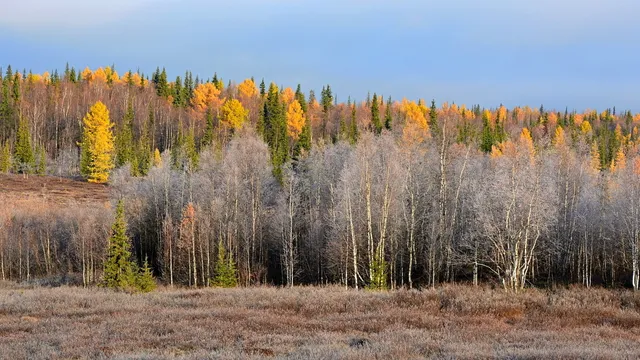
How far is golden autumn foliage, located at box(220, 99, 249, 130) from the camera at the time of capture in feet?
342

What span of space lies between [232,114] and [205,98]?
1999cm

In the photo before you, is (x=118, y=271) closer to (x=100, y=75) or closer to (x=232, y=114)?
(x=232, y=114)

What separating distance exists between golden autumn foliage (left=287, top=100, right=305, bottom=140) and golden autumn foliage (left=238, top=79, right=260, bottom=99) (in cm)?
2250

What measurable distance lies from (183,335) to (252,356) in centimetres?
420

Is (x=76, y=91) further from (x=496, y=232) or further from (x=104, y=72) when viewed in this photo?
(x=496, y=232)

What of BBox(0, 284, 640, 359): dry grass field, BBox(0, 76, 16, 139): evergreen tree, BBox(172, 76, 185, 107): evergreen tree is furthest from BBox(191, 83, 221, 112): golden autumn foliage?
BBox(0, 284, 640, 359): dry grass field

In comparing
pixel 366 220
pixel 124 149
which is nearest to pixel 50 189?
pixel 124 149

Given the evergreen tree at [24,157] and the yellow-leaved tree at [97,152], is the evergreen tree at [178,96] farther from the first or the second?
the evergreen tree at [24,157]

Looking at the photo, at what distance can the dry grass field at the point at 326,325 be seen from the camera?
12938mm

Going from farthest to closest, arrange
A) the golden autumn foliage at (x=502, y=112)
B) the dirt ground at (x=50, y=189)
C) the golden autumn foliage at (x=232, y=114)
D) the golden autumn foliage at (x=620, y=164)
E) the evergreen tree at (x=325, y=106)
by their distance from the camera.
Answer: the golden autumn foliage at (x=502, y=112) → the evergreen tree at (x=325, y=106) → the golden autumn foliage at (x=232, y=114) → the dirt ground at (x=50, y=189) → the golden autumn foliage at (x=620, y=164)

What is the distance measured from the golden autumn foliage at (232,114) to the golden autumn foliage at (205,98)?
42.5 feet

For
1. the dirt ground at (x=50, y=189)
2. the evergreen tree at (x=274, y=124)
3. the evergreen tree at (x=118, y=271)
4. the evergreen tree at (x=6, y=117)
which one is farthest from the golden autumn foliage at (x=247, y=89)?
the evergreen tree at (x=118, y=271)

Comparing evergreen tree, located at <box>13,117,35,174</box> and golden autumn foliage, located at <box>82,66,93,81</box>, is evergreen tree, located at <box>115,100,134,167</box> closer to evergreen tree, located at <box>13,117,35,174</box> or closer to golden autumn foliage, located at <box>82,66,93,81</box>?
evergreen tree, located at <box>13,117,35,174</box>

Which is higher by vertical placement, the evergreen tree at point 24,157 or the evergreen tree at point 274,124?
the evergreen tree at point 274,124
